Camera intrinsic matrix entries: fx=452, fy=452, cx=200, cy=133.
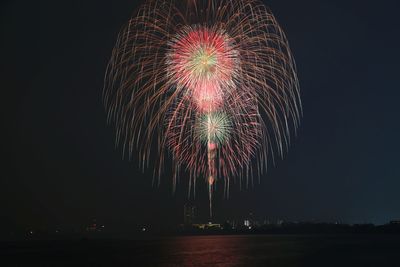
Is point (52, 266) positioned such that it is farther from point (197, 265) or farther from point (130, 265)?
point (197, 265)

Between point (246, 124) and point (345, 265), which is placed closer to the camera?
point (246, 124)

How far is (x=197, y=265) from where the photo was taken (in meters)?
58.2

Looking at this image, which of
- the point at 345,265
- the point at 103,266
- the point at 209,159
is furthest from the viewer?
the point at 103,266

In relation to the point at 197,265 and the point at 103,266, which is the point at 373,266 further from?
the point at 103,266

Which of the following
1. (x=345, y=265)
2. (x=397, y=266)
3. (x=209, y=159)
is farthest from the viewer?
(x=345, y=265)

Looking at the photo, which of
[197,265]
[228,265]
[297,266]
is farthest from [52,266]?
[297,266]

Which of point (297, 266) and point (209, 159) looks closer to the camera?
point (209, 159)

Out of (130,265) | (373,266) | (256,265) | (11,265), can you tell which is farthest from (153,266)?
(373,266)

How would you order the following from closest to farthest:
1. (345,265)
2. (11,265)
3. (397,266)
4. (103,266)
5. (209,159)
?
(209,159), (397,266), (345,265), (103,266), (11,265)

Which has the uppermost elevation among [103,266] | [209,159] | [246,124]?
[246,124]

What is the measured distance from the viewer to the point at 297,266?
180ft

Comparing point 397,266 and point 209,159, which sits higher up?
point 209,159

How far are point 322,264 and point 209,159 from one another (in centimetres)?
2718

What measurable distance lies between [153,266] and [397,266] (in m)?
29.2
